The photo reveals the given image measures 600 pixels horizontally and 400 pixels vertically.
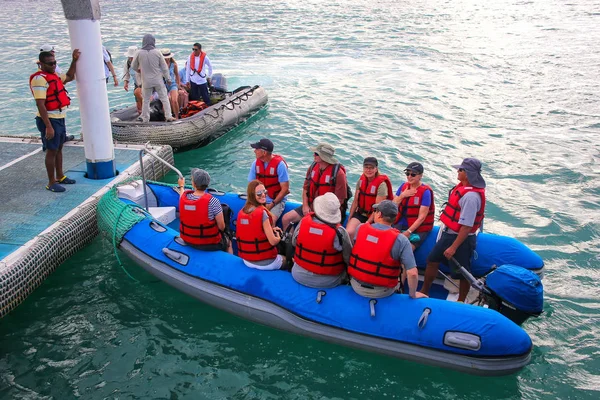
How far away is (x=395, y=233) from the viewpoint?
181 inches

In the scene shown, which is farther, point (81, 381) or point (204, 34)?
point (204, 34)

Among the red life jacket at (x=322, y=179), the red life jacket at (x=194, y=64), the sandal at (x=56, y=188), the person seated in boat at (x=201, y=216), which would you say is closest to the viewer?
the person seated in boat at (x=201, y=216)

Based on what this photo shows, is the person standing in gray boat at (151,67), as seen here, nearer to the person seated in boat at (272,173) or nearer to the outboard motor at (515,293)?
the person seated in boat at (272,173)

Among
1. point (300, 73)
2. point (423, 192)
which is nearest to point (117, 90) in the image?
point (300, 73)

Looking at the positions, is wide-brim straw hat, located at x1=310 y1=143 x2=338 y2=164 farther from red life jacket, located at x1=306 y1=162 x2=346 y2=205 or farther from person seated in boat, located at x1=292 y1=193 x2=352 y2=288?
person seated in boat, located at x1=292 y1=193 x2=352 y2=288

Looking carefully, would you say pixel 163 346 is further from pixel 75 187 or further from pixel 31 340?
pixel 75 187

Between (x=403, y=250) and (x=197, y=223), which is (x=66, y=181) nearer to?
(x=197, y=223)

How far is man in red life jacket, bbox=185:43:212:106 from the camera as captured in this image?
A: 10.9 metres

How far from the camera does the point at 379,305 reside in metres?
4.88

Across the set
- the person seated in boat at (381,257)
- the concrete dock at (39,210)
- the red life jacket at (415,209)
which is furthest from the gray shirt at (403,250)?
the concrete dock at (39,210)

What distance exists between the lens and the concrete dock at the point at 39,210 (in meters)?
5.77

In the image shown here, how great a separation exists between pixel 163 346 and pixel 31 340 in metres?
1.31

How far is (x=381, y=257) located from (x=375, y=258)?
0.18 ft

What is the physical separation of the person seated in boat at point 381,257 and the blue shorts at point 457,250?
0.64 meters
